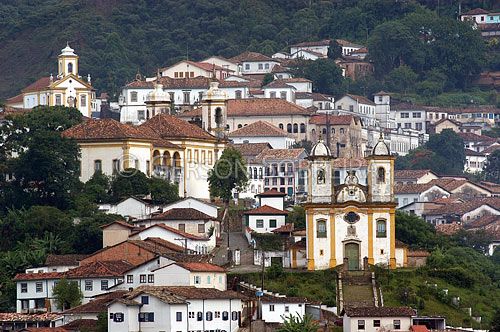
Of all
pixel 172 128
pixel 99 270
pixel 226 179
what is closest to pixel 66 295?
pixel 99 270

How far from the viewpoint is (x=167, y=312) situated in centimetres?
8469

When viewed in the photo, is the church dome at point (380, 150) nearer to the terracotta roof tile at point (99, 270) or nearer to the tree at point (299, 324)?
the terracotta roof tile at point (99, 270)

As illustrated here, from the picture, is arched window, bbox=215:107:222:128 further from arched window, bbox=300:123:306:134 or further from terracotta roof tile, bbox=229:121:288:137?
arched window, bbox=300:123:306:134

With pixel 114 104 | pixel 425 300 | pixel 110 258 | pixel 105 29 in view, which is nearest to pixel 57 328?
pixel 110 258

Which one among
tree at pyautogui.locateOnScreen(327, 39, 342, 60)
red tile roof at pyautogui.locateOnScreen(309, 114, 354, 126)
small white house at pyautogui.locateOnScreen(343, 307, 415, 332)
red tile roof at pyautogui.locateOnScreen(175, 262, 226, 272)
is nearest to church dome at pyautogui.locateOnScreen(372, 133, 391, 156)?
red tile roof at pyautogui.locateOnScreen(175, 262, 226, 272)

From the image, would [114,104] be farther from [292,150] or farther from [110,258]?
[110,258]

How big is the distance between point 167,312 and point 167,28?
4077 inches

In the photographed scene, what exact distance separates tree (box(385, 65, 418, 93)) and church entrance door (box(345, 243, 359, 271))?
76.5 metres

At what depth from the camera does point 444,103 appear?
557 feet

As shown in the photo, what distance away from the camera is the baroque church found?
92.9m

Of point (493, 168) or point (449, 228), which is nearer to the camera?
point (449, 228)

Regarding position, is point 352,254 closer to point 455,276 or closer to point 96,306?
point 455,276

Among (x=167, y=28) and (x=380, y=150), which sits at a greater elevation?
(x=167, y=28)

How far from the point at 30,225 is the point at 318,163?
12997mm
